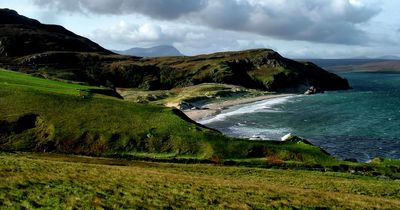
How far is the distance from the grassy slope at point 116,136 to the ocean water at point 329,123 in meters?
26.8

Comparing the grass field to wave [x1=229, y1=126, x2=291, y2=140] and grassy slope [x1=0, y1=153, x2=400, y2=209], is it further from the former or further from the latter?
wave [x1=229, y1=126, x2=291, y2=140]

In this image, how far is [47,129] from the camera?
60969mm

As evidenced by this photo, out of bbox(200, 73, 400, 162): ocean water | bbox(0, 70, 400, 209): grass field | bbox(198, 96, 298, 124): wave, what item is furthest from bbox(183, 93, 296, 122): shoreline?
bbox(0, 70, 400, 209): grass field

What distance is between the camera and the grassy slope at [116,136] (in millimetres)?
58750

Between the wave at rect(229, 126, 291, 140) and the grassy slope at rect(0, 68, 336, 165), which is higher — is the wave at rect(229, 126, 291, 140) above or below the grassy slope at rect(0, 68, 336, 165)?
below

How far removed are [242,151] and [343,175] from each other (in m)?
14.3

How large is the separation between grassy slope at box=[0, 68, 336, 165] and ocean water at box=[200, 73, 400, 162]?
26.8m

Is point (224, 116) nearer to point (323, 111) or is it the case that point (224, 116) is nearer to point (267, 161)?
point (323, 111)

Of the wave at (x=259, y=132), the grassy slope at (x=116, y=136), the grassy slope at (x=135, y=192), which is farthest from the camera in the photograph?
the wave at (x=259, y=132)

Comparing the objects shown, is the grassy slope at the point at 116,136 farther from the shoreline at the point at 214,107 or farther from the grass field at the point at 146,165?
the shoreline at the point at 214,107

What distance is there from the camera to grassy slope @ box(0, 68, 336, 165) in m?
58.8

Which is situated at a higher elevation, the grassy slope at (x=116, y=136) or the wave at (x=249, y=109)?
the grassy slope at (x=116, y=136)

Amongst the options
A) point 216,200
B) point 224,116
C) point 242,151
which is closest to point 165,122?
point 242,151

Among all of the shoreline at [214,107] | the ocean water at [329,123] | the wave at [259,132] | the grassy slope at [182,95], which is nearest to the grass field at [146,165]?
the ocean water at [329,123]
